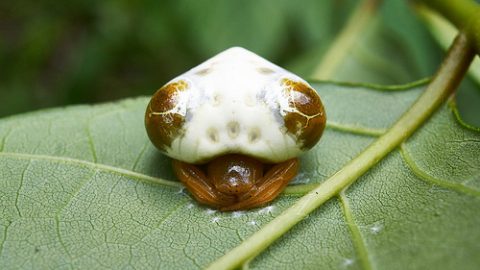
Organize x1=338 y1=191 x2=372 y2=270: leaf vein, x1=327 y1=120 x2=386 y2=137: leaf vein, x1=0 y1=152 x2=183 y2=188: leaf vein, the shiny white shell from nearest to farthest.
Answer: x1=338 y1=191 x2=372 y2=270: leaf vein → the shiny white shell → x1=0 y1=152 x2=183 y2=188: leaf vein → x1=327 y1=120 x2=386 y2=137: leaf vein

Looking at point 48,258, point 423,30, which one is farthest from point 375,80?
point 48,258

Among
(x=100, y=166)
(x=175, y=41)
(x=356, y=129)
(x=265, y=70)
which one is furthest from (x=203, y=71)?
(x=175, y=41)

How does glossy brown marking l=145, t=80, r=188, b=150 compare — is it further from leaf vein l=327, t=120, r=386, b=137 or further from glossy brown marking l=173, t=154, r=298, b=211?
leaf vein l=327, t=120, r=386, b=137

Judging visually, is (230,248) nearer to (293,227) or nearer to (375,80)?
(293,227)

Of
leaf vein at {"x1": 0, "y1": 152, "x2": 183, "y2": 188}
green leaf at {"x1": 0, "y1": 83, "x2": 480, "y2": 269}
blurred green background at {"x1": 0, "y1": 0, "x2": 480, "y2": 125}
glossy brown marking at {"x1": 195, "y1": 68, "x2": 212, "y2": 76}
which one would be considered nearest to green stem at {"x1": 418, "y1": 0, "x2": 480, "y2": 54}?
green leaf at {"x1": 0, "y1": 83, "x2": 480, "y2": 269}

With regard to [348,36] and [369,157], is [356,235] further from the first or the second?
[348,36]
